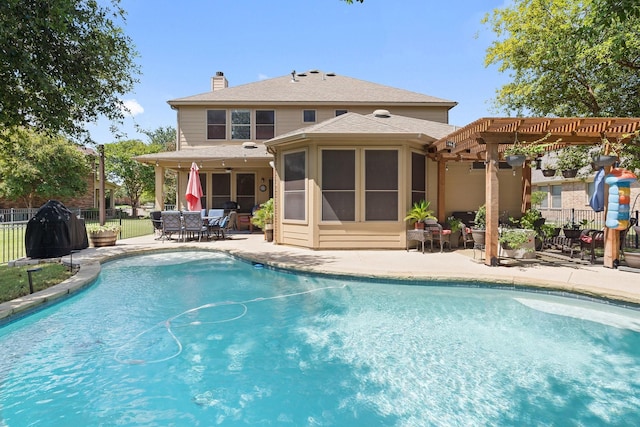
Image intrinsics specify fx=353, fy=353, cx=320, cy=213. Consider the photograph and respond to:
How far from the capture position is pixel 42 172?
→ 24672 mm

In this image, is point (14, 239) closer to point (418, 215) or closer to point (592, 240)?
point (418, 215)

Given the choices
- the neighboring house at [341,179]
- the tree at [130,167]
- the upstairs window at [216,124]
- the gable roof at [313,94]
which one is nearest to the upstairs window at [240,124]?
the upstairs window at [216,124]

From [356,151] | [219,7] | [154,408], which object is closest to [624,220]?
[356,151]

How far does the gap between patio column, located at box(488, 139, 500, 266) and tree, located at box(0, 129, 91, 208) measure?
2646cm

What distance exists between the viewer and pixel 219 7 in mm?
11156

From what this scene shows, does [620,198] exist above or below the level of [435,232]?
above

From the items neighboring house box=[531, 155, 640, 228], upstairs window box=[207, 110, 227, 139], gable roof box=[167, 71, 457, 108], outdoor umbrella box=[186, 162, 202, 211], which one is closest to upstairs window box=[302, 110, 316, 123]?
gable roof box=[167, 71, 457, 108]

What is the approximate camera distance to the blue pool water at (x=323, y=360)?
303 centimetres

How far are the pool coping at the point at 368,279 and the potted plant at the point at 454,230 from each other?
3605mm

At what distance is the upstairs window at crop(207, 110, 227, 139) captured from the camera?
645 inches

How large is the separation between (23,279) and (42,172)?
23.6m

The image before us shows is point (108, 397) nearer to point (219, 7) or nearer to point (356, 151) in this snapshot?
point (356, 151)

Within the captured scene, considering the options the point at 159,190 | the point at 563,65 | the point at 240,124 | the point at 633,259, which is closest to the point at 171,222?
the point at 159,190

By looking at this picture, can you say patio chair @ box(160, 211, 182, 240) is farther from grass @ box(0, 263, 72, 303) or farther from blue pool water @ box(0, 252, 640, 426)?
blue pool water @ box(0, 252, 640, 426)
